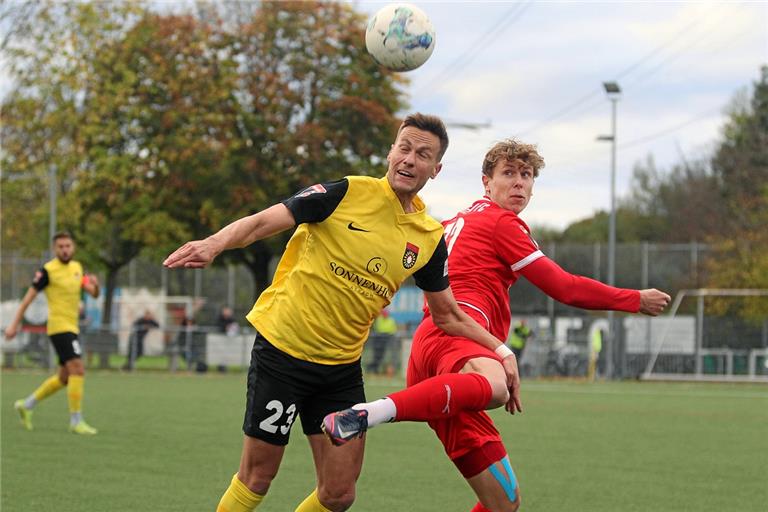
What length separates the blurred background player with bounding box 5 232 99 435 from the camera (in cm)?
1345

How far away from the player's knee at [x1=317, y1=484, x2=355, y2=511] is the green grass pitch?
2288 mm

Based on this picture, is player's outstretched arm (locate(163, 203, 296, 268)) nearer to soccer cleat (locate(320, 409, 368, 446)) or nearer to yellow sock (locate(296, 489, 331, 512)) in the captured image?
soccer cleat (locate(320, 409, 368, 446))

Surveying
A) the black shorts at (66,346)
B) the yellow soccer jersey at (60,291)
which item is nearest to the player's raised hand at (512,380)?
the black shorts at (66,346)

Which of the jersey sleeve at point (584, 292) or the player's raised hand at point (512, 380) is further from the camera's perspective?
the jersey sleeve at point (584, 292)

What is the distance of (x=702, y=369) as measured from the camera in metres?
29.6

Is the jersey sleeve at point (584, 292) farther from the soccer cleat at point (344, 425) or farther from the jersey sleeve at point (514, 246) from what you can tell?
the soccer cleat at point (344, 425)

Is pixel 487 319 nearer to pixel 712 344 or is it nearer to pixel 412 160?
pixel 412 160

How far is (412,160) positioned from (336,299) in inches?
30.3

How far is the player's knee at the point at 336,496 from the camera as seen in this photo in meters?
5.79

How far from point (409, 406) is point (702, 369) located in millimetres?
25791

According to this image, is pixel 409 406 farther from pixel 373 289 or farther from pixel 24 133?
pixel 24 133

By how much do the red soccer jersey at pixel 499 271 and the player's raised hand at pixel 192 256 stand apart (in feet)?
6.06

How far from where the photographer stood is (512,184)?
6215mm

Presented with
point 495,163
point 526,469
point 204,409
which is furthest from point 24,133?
point 495,163
